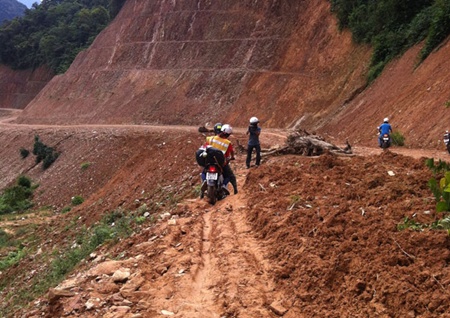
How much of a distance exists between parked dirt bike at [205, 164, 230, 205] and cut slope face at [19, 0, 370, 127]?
16845 millimetres

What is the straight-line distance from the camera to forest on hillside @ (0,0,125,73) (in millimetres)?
61375

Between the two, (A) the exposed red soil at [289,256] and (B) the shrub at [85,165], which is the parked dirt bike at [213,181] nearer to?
(A) the exposed red soil at [289,256]

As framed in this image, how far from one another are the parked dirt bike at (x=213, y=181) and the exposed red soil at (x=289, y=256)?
0.27m

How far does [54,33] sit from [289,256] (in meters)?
65.3

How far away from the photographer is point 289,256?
5348mm

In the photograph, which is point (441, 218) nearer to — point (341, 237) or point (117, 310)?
point (341, 237)

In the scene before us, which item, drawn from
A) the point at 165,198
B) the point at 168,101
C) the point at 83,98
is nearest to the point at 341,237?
the point at 165,198

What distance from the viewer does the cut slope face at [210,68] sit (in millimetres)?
28500

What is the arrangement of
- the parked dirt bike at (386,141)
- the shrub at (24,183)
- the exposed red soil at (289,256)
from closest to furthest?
the exposed red soil at (289,256), the parked dirt bike at (386,141), the shrub at (24,183)

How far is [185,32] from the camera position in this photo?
138 feet

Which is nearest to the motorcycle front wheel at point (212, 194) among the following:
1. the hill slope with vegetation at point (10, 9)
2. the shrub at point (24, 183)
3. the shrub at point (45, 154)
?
the shrub at point (24, 183)

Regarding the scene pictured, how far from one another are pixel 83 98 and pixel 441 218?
43.4 m

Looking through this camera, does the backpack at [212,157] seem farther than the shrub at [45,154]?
No

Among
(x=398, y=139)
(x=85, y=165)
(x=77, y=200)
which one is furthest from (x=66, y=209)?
(x=398, y=139)
